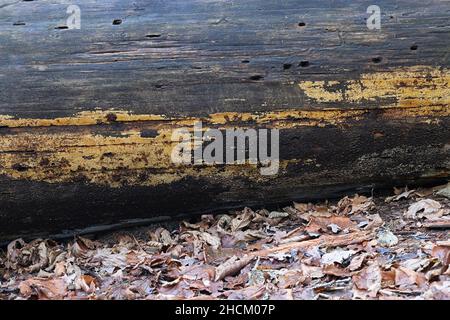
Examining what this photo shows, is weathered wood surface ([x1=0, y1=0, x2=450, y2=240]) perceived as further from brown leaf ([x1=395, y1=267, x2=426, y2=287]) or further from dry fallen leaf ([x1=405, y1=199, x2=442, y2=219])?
brown leaf ([x1=395, y1=267, x2=426, y2=287])

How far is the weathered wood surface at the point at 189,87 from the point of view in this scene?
4.74 meters

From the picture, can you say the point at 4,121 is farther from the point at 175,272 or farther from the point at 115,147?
the point at 175,272

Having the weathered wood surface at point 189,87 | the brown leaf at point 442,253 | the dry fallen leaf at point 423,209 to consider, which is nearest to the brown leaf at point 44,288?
the weathered wood surface at point 189,87

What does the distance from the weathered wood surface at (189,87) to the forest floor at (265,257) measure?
364 mm

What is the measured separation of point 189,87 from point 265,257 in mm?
1400

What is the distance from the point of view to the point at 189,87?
4.78 metres

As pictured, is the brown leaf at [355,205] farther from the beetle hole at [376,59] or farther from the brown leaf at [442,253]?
the beetle hole at [376,59]

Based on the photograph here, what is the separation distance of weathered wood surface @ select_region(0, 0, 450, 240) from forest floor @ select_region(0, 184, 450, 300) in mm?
364

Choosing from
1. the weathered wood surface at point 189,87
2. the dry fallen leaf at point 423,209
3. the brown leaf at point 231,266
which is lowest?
the brown leaf at point 231,266

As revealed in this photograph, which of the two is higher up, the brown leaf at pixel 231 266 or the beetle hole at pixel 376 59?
the beetle hole at pixel 376 59

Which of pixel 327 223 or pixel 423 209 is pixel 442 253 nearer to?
pixel 423 209

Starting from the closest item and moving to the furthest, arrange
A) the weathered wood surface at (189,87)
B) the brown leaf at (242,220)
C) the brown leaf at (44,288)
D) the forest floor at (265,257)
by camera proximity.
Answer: the forest floor at (265,257) < the brown leaf at (44,288) < the weathered wood surface at (189,87) < the brown leaf at (242,220)

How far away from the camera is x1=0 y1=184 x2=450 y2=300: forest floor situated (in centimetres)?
402
